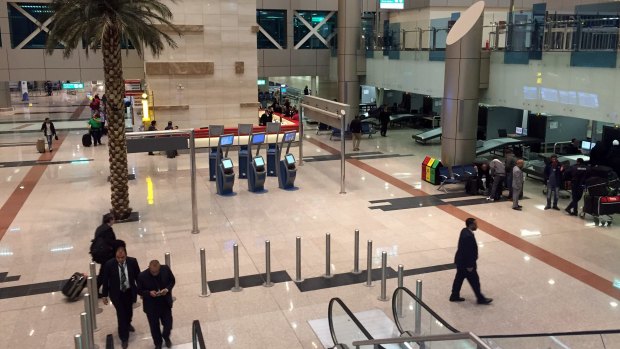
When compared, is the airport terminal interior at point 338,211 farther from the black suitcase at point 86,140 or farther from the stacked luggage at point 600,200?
the black suitcase at point 86,140

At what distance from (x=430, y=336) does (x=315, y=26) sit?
32.5 meters

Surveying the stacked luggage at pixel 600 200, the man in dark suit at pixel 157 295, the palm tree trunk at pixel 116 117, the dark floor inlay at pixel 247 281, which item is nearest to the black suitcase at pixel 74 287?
the dark floor inlay at pixel 247 281

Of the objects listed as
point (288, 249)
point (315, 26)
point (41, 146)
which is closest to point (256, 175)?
point (288, 249)

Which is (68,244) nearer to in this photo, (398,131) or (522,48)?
(522,48)

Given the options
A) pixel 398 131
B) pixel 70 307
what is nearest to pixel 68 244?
pixel 70 307

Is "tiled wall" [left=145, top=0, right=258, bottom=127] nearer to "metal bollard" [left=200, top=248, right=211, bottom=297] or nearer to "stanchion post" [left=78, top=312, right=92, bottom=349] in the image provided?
"metal bollard" [left=200, top=248, right=211, bottom=297]

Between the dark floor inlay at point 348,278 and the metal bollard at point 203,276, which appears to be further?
the dark floor inlay at point 348,278

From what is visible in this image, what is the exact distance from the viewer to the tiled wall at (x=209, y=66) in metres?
24.0

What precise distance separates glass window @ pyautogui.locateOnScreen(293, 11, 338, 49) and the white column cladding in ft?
59.9

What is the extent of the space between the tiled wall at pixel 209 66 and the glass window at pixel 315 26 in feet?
35.1

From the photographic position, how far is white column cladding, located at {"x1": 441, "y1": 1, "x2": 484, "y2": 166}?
57.9 ft

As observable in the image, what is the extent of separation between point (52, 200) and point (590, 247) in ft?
45.3

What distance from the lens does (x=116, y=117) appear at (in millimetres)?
13203

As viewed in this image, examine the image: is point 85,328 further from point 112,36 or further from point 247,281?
point 112,36
